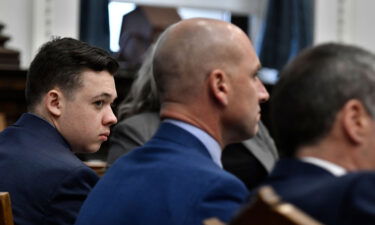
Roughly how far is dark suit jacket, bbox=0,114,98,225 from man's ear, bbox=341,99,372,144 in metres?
1.10

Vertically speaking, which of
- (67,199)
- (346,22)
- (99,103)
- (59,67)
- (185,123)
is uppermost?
(185,123)

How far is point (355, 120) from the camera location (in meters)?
1.56

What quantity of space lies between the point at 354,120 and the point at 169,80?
728 millimetres

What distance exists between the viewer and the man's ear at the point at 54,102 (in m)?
2.83

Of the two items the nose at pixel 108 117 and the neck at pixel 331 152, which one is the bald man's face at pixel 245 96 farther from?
the nose at pixel 108 117

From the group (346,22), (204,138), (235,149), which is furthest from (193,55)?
(346,22)

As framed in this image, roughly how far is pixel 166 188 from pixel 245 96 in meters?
0.40

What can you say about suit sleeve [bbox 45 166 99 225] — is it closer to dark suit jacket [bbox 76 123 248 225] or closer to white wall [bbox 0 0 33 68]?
dark suit jacket [bbox 76 123 248 225]

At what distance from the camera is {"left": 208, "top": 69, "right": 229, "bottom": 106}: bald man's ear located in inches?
84.2

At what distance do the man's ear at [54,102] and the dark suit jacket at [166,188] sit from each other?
2.45 ft

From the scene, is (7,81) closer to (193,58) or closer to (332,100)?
(193,58)

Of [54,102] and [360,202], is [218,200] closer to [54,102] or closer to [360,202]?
[360,202]

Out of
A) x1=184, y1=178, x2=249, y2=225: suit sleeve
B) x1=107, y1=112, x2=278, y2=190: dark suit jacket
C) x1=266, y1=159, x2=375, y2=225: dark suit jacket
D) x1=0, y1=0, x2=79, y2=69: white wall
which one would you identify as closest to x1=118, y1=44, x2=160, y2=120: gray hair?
x1=107, y1=112, x2=278, y2=190: dark suit jacket

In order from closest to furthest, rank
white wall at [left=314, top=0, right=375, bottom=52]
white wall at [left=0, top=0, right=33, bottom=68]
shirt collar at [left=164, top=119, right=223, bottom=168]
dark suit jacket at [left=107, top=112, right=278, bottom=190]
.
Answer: shirt collar at [left=164, top=119, right=223, bottom=168], dark suit jacket at [left=107, top=112, right=278, bottom=190], white wall at [left=0, top=0, right=33, bottom=68], white wall at [left=314, top=0, right=375, bottom=52]
